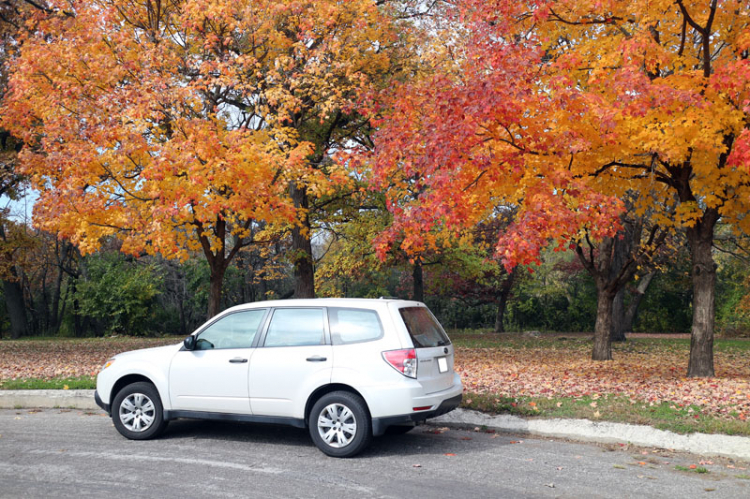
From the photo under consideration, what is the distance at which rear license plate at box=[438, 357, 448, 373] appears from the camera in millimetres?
7320

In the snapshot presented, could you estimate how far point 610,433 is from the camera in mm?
7844

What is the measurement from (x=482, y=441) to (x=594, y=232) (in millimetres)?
5336

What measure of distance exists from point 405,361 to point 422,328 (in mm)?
658

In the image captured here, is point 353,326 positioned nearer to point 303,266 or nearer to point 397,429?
point 397,429

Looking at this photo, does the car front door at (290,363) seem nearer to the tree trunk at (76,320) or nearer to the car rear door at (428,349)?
the car rear door at (428,349)

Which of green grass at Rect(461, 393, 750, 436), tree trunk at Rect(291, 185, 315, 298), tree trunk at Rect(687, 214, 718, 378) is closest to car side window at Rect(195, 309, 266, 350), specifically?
green grass at Rect(461, 393, 750, 436)

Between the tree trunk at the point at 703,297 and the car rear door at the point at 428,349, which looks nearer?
the car rear door at the point at 428,349

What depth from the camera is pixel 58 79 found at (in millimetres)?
15539

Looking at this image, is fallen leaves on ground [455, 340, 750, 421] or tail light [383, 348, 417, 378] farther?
fallen leaves on ground [455, 340, 750, 421]

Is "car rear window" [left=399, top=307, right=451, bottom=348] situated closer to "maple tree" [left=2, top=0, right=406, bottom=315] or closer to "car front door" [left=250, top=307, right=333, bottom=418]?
"car front door" [left=250, top=307, right=333, bottom=418]

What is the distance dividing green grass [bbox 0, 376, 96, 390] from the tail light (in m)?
6.54

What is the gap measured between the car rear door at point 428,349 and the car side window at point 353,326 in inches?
12.3

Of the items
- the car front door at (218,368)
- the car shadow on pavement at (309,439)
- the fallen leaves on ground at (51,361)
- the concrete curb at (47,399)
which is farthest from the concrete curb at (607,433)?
the fallen leaves on ground at (51,361)

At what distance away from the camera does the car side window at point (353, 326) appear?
7215 mm
